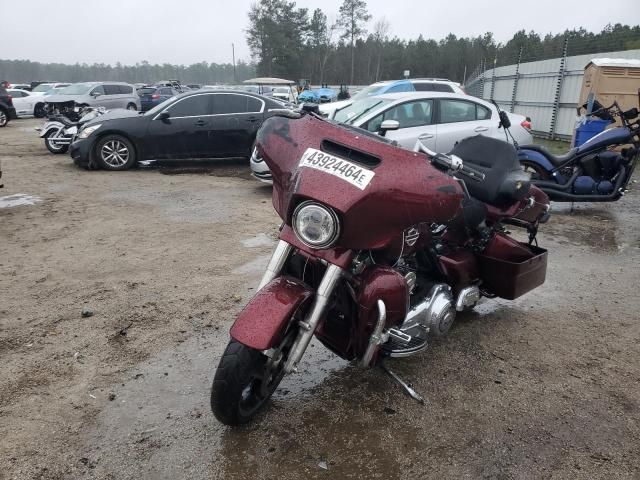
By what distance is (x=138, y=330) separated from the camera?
3486 mm

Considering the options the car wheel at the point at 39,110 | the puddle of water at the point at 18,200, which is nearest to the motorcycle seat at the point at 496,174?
the puddle of water at the point at 18,200

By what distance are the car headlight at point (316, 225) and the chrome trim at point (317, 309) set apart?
0.19 m

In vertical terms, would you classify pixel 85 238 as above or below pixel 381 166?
below

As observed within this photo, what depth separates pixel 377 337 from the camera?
2.36m

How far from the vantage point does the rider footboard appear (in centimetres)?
345

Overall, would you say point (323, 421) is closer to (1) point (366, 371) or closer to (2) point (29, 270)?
(1) point (366, 371)

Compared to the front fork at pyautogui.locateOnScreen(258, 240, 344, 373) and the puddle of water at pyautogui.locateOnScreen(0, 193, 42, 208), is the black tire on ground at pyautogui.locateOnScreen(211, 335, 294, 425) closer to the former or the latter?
the front fork at pyautogui.locateOnScreen(258, 240, 344, 373)

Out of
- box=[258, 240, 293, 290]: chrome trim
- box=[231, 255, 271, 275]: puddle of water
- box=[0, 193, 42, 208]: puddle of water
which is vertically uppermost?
box=[258, 240, 293, 290]: chrome trim

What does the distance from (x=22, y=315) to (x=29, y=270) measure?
3.23 feet

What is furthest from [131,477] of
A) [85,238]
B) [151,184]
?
[151,184]

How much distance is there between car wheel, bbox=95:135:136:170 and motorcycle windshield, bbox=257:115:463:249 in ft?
25.8

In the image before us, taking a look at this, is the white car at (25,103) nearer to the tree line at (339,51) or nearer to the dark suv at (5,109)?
the dark suv at (5,109)

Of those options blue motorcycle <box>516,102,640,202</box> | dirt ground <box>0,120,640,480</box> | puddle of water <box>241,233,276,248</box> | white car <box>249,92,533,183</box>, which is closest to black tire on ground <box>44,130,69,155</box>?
white car <box>249,92,533,183</box>

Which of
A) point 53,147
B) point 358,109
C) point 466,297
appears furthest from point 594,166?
point 53,147
